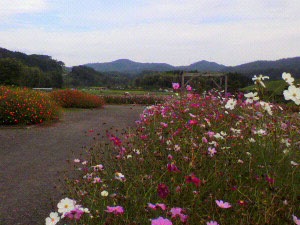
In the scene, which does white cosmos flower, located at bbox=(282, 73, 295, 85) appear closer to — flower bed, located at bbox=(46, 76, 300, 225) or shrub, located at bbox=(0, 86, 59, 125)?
flower bed, located at bbox=(46, 76, 300, 225)

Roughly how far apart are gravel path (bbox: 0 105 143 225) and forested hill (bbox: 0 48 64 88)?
4253 cm

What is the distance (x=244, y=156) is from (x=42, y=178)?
284 centimetres

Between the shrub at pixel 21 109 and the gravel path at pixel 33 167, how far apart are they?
0.68 m

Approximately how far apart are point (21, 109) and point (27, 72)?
60067 mm

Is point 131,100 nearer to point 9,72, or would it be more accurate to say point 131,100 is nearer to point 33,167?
point 33,167

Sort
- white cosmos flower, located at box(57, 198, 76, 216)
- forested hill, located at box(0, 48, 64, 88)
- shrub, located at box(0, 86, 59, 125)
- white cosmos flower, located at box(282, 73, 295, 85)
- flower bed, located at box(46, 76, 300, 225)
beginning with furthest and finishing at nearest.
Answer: forested hill, located at box(0, 48, 64, 88) → shrub, located at box(0, 86, 59, 125) → white cosmos flower, located at box(282, 73, 295, 85) → flower bed, located at box(46, 76, 300, 225) → white cosmos flower, located at box(57, 198, 76, 216)

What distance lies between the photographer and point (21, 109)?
8312mm

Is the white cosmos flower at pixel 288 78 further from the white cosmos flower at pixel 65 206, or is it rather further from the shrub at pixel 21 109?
the shrub at pixel 21 109

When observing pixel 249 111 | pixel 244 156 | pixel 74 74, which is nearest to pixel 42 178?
pixel 244 156

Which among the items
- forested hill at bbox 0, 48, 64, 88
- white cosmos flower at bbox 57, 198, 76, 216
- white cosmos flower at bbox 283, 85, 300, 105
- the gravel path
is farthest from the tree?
white cosmos flower at bbox 283, 85, 300, 105

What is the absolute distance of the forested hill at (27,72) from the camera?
145ft

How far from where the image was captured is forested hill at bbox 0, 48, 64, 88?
4412 cm

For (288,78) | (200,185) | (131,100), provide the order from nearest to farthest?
1. (200,185)
2. (288,78)
3. (131,100)

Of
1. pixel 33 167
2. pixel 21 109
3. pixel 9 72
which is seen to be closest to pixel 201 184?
pixel 33 167
